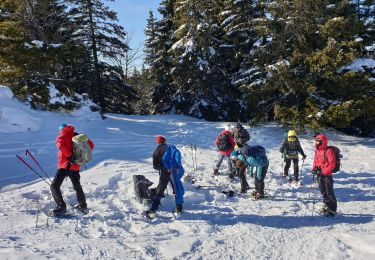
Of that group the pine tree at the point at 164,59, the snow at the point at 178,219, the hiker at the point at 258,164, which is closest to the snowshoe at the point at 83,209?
the snow at the point at 178,219

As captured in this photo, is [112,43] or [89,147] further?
[112,43]

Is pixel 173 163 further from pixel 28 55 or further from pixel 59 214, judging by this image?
pixel 28 55

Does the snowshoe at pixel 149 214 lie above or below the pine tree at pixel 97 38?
below

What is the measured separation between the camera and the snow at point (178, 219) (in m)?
6.79

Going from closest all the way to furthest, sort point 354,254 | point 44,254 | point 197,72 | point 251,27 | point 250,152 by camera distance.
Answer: point 44,254, point 354,254, point 250,152, point 251,27, point 197,72

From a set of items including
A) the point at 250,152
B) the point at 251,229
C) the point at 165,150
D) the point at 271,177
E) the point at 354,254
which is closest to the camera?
the point at 354,254

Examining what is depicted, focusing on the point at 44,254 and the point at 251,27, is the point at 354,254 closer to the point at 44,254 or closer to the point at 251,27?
the point at 44,254

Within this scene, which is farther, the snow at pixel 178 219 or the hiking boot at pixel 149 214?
the hiking boot at pixel 149 214

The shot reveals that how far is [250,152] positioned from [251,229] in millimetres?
2618

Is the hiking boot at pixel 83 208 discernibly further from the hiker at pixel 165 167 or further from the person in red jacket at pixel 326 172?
the person in red jacket at pixel 326 172

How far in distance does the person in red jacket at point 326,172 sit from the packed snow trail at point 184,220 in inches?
14.4

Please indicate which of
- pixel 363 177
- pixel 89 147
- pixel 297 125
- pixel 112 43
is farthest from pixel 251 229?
pixel 112 43

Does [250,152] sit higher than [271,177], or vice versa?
[250,152]

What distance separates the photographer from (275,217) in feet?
28.9
